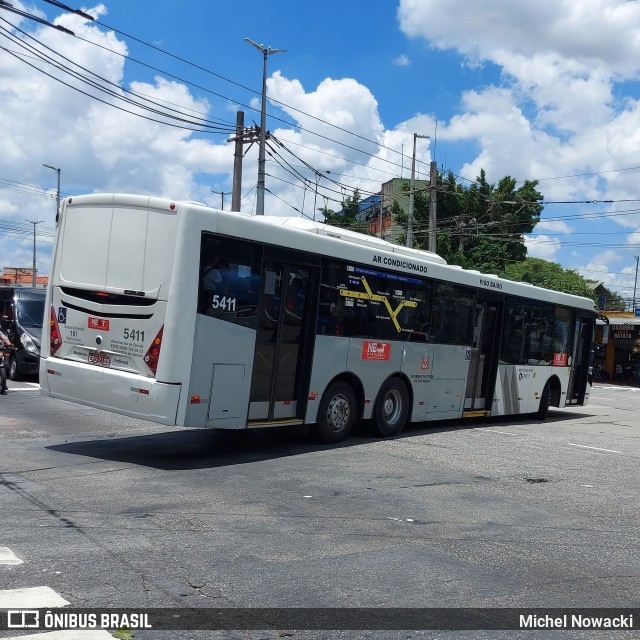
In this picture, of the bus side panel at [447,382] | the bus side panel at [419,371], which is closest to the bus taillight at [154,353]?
the bus side panel at [419,371]

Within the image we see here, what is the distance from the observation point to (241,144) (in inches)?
1148

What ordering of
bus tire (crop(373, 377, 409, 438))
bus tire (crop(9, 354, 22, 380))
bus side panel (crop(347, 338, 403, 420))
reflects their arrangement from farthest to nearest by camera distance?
1. bus tire (crop(9, 354, 22, 380))
2. bus tire (crop(373, 377, 409, 438))
3. bus side panel (crop(347, 338, 403, 420))

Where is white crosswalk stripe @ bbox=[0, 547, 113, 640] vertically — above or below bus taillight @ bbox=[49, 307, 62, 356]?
below

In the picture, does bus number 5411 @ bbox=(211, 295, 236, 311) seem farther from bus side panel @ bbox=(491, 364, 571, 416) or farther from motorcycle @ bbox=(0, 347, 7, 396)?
motorcycle @ bbox=(0, 347, 7, 396)

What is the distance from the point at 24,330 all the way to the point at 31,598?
17.1 metres

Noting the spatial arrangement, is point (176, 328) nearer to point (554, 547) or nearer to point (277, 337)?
point (277, 337)

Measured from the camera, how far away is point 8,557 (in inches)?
235

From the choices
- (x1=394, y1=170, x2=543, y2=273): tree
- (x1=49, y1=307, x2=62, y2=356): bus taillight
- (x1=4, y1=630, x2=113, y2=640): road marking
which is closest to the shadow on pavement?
(x1=49, y1=307, x2=62, y2=356): bus taillight

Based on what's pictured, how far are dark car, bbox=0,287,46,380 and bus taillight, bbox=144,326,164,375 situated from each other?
459 inches

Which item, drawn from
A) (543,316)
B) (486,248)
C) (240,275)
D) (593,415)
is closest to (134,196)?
(240,275)

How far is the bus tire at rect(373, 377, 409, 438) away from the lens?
1366 cm

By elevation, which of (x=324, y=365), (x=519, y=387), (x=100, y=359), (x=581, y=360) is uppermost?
(x=581, y=360)

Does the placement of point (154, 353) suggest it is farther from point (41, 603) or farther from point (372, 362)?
point (41, 603)

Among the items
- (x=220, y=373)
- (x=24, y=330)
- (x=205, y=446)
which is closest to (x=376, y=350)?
(x=205, y=446)
